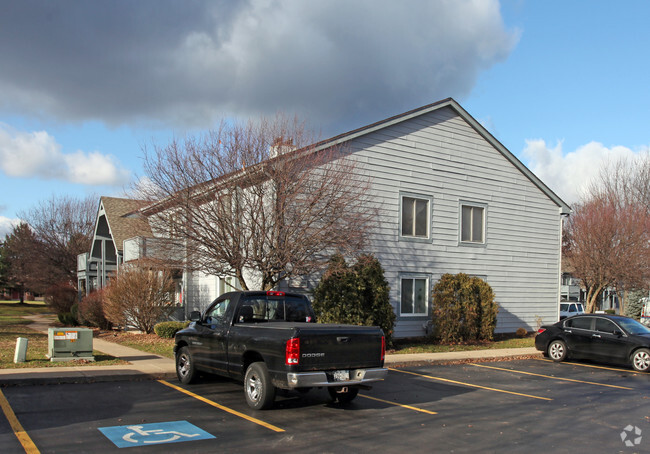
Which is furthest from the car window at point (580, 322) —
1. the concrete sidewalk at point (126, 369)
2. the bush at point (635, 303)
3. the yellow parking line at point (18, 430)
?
the bush at point (635, 303)

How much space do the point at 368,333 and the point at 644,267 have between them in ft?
81.9

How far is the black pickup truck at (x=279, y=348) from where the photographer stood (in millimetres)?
8516

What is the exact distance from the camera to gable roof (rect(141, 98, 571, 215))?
15.6m

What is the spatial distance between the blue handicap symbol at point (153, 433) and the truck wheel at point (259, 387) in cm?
123

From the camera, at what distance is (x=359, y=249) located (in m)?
17.6

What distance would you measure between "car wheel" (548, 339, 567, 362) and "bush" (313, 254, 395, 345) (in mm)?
4723

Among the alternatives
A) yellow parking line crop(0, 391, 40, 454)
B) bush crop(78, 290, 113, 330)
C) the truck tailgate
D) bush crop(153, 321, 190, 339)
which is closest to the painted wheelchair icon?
yellow parking line crop(0, 391, 40, 454)

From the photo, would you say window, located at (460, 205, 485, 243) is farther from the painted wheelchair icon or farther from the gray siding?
the painted wheelchair icon

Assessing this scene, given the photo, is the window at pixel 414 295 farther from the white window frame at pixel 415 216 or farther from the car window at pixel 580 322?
the car window at pixel 580 322

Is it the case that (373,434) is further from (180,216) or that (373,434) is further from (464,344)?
(464,344)

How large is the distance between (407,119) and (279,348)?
13698mm

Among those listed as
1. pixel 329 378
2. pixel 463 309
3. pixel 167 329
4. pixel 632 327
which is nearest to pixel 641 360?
pixel 632 327

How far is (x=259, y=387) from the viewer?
8.99 metres

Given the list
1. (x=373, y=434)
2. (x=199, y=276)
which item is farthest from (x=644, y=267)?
(x=373, y=434)
